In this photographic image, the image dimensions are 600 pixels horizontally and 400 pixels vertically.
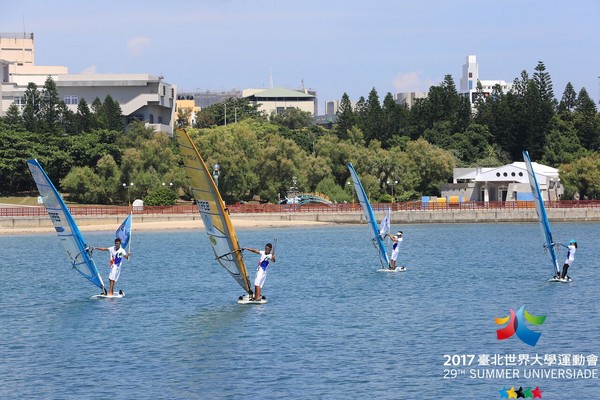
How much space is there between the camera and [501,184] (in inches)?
3322

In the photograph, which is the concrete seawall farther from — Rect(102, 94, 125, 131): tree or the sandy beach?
Rect(102, 94, 125, 131): tree

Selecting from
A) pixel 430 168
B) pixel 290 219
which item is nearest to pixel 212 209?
pixel 290 219

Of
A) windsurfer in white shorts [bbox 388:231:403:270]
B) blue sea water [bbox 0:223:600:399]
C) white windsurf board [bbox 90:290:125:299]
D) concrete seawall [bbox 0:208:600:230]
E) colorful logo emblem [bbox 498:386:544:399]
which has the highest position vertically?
concrete seawall [bbox 0:208:600:230]

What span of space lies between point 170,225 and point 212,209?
149 feet

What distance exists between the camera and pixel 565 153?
97.8 m

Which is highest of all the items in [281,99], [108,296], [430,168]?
[281,99]

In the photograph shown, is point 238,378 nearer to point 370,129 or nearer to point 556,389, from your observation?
point 556,389

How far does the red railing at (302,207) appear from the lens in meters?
74.0

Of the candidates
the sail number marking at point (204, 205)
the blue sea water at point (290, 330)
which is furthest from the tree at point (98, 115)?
the sail number marking at point (204, 205)

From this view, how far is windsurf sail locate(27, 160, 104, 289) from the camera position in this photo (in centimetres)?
2877

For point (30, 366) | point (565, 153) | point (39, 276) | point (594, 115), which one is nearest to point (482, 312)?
point (30, 366)

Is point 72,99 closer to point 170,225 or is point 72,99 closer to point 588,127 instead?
point 170,225

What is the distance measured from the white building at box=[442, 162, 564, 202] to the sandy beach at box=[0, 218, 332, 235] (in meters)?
15.6

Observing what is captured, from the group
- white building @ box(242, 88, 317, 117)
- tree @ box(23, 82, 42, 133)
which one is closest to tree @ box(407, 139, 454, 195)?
tree @ box(23, 82, 42, 133)
